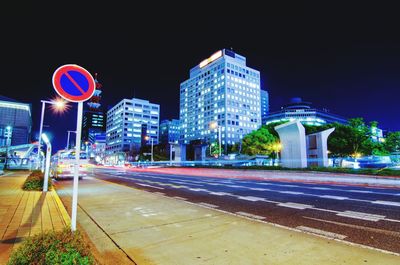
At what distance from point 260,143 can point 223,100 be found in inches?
2632

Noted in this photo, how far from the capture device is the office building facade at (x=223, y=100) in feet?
413

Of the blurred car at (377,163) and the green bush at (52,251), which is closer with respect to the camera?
the green bush at (52,251)

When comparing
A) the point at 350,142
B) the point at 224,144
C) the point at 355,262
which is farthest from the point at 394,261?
the point at 224,144

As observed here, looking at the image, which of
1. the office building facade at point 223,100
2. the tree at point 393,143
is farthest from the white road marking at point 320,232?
the office building facade at point 223,100

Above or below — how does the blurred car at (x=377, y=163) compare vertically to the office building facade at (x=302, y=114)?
below

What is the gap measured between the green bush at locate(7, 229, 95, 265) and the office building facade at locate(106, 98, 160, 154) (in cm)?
14734

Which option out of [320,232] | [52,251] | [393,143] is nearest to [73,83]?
[52,251]

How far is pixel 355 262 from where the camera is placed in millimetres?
4312

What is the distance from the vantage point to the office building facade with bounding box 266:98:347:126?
150 meters

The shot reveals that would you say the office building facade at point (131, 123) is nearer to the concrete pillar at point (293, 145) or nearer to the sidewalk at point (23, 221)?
the concrete pillar at point (293, 145)

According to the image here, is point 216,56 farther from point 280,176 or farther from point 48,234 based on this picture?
point 48,234

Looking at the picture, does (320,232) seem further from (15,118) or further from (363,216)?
(15,118)

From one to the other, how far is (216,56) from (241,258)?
14070cm

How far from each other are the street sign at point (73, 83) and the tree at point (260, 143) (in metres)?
60.8
